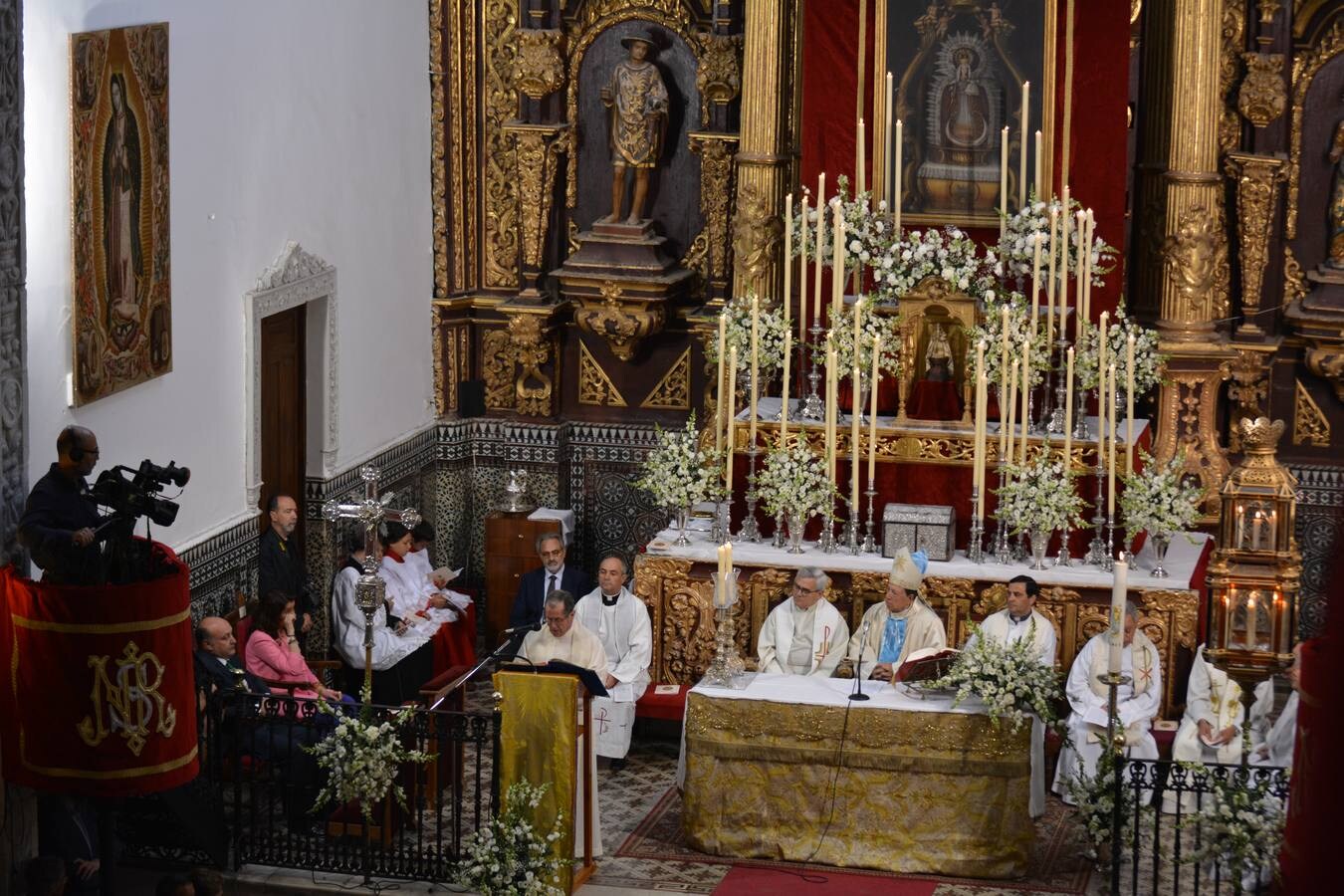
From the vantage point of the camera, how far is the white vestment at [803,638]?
10117mm

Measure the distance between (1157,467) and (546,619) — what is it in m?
3.99

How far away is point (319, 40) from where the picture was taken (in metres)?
11.7

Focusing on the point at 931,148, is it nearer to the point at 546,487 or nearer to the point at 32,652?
the point at 546,487

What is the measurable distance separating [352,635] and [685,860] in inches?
103

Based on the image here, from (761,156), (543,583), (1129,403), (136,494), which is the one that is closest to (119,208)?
(136,494)

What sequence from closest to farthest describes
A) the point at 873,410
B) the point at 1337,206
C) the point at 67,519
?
the point at 67,519 → the point at 873,410 → the point at 1337,206

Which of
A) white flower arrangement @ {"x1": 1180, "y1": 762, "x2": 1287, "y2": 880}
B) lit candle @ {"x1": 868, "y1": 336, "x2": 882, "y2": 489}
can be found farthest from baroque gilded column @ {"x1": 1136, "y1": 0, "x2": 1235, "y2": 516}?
white flower arrangement @ {"x1": 1180, "y1": 762, "x2": 1287, "y2": 880}

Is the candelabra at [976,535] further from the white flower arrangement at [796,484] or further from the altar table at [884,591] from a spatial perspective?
the white flower arrangement at [796,484]

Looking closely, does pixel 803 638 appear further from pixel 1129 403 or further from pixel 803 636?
pixel 1129 403

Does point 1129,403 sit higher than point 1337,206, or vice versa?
point 1337,206

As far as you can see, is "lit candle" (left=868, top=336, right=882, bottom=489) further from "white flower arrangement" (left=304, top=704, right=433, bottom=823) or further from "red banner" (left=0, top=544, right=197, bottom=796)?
"red banner" (left=0, top=544, right=197, bottom=796)

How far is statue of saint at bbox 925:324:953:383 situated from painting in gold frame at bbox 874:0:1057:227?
0.93 metres

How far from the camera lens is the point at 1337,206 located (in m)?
12.6

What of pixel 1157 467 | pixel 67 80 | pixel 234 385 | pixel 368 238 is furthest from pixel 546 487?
pixel 67 80
